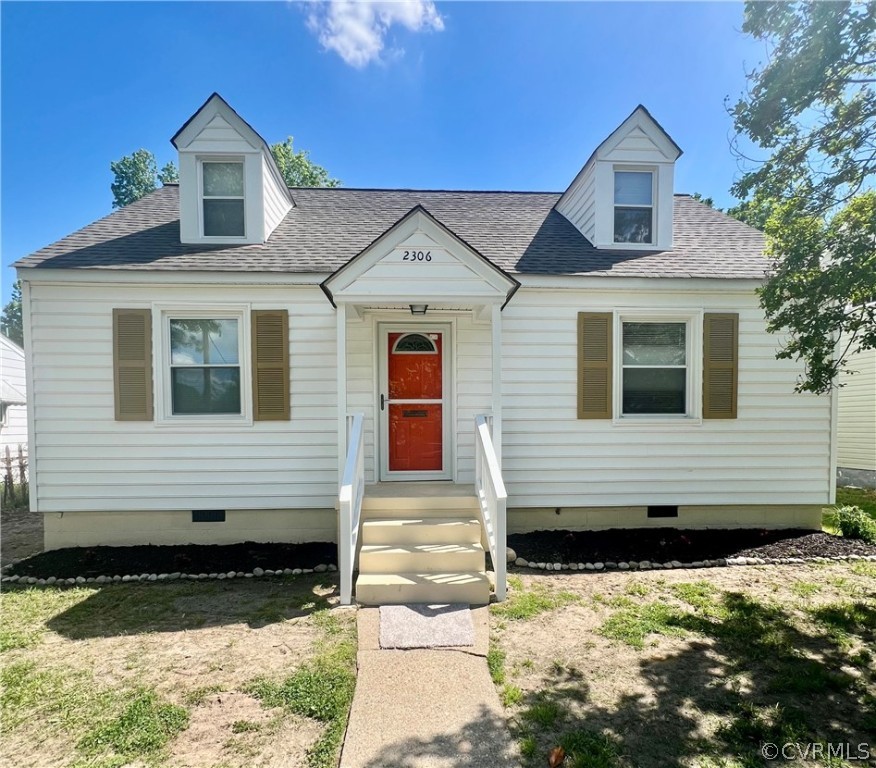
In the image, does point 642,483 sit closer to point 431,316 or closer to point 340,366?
point 431,316

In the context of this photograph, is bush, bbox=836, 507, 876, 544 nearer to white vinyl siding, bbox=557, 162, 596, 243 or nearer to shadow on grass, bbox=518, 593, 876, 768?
shadow on grass, bbox=518, 593, 876, 768

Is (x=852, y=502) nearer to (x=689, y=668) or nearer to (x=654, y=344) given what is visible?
(x=654, y=344)

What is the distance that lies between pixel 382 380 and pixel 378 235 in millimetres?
2362

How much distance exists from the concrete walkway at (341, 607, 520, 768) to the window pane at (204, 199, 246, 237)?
562 centimetres

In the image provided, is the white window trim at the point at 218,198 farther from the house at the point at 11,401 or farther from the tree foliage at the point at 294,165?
the tree foliage at the point at 294,165

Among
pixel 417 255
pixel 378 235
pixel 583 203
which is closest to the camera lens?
pixel 417 255

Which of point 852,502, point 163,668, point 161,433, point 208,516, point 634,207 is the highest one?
point 634,207

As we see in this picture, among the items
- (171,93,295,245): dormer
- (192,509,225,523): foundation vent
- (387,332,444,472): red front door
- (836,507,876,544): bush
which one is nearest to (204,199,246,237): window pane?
(171,93,295,245): dormer

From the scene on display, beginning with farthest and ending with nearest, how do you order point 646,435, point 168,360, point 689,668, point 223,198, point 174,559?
point 223,198 → point 646,435 → point 168,360 → point 174,559 → point 689,668

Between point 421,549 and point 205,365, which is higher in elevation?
point 205,365

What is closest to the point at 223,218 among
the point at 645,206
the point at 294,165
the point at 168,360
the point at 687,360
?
the point at 168,360

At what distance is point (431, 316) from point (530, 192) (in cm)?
429

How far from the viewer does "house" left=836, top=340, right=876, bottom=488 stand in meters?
10.9

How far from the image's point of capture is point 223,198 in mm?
6273
